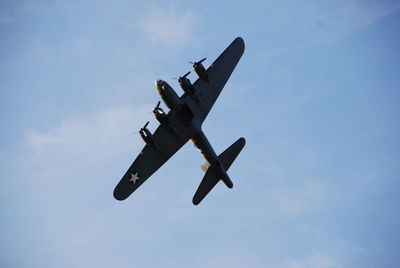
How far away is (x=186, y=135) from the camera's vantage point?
96.4 ft

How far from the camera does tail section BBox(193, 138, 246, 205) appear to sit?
30672 millimetres

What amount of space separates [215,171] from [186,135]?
12.5 feet

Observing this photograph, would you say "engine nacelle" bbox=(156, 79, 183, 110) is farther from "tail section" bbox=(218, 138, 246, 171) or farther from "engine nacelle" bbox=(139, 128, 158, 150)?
"tail section" bbox=(218, 138, 246, 171)

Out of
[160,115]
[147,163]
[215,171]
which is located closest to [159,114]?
[160,115]

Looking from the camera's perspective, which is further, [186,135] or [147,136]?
[186,135]

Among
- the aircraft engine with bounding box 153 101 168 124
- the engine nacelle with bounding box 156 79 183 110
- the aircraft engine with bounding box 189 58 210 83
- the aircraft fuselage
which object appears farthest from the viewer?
the aircraft engine with bounding box 189 58 210 83

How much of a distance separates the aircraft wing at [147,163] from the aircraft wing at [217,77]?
9.85 ft

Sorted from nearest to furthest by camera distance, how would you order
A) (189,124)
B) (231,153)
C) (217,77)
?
(189,124), (231,153), (217,77)

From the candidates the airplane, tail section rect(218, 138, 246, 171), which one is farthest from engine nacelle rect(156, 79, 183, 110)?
tail section rect(218, 138, 246, 171)

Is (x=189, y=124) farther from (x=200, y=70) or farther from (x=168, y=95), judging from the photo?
(x=200, y=70)

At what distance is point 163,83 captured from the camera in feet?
89.4

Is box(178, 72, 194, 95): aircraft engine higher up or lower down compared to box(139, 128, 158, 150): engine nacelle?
higher up

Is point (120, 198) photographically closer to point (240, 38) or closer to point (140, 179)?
point (140, 179)

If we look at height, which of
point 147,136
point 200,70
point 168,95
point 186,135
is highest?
point 200,70
